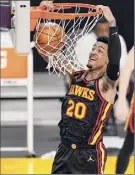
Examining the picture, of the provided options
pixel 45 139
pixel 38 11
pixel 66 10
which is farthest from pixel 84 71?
pixel 45 139

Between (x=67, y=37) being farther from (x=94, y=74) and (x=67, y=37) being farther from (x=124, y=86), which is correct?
(x=124, y=86)

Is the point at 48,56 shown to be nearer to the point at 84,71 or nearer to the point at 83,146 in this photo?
the point at 84,71

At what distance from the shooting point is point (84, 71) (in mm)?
4137

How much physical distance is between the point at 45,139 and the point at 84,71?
269 cm

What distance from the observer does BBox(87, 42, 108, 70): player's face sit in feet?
13.3

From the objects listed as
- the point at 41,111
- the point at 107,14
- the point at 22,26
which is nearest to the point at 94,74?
the point at 107,14

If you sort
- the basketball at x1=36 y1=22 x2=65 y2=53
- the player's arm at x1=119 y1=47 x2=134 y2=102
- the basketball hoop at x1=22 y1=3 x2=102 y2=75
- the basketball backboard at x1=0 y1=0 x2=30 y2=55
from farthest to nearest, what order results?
the player's arm at x1=119 y1=47 x2=134 y2=102, the basketball at x1=36 y1=22 x2=65 y2=53, the basketball hoop at x1=22 y1=3 x2=102 y2=75, the basketball backboard at x1=0 y1=0 x2=30 y2=55

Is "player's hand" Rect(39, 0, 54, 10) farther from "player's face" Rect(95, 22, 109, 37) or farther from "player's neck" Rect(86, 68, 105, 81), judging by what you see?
"player's face" Rect(95, 22, 109, 37)

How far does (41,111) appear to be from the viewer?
25.8 feet

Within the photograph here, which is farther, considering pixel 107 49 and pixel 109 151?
pixel 109 151

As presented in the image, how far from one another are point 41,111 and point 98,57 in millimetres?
3885

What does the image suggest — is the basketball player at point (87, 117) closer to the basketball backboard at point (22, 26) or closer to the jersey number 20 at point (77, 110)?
the jersey number 20 at point (77, 110)

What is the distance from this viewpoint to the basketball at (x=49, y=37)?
3893 millimetres

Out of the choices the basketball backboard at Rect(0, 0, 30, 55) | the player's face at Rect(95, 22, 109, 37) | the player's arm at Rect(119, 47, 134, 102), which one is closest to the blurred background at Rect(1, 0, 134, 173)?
the player's arm at Rect(119, 47, 134, 102)
